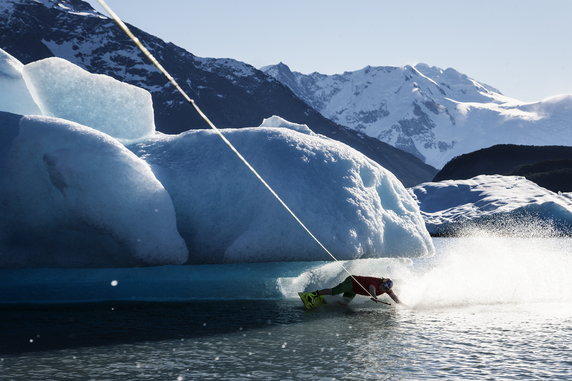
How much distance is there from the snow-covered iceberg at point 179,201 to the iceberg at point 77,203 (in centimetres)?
2

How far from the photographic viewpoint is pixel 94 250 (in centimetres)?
1598

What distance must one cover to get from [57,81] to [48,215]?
5793 mm

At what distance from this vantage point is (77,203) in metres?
15.6

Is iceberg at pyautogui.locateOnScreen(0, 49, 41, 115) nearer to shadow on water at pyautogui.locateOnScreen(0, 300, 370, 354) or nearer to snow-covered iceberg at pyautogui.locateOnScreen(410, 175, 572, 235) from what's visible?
Result: shadow on water at pyautogui.locateOnScreen(0, 300, 370, 354)

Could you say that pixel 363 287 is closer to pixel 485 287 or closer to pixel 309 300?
pixel 309 300

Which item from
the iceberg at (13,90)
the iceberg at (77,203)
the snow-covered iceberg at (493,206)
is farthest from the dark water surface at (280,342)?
the snow-covered iceberg at (493,206)

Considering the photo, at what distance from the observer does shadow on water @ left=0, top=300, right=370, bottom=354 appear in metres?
12.2

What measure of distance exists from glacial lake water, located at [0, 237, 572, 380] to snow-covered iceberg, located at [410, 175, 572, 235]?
42.9 meters

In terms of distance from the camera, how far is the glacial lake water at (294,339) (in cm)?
977

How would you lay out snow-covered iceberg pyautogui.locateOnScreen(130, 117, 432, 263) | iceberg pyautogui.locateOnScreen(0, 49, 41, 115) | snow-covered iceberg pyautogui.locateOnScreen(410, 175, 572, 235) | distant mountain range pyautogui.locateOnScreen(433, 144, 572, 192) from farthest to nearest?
distant mountain range pyautogui.locateOnScreen(433, 144, 572, 192) → snow-covered iceberg pyautogui.locateOnScreen(410, 175, 572, 235) → iceberg pyautogui.locateOnScreen(0, 49, 41, 115) → snow-covered iceberg pyautogui.locateOnScreen(130, 117, 432, 263)

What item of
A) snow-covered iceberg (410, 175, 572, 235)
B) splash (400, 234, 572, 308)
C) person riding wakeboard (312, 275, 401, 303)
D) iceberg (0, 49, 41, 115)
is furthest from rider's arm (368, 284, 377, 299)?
snow-covered iceberg (410, 175, 572, 235)

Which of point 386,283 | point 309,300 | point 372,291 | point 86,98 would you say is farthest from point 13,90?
point 386,283

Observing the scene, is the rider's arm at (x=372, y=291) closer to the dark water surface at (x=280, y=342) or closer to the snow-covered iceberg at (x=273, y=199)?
the dark water surface at (x=280, y=342)

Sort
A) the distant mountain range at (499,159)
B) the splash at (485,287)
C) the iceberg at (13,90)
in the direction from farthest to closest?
1. the distant mountain range at (499,159)
2. the iceberg at (13,90)
3. the splash at (485,287)
